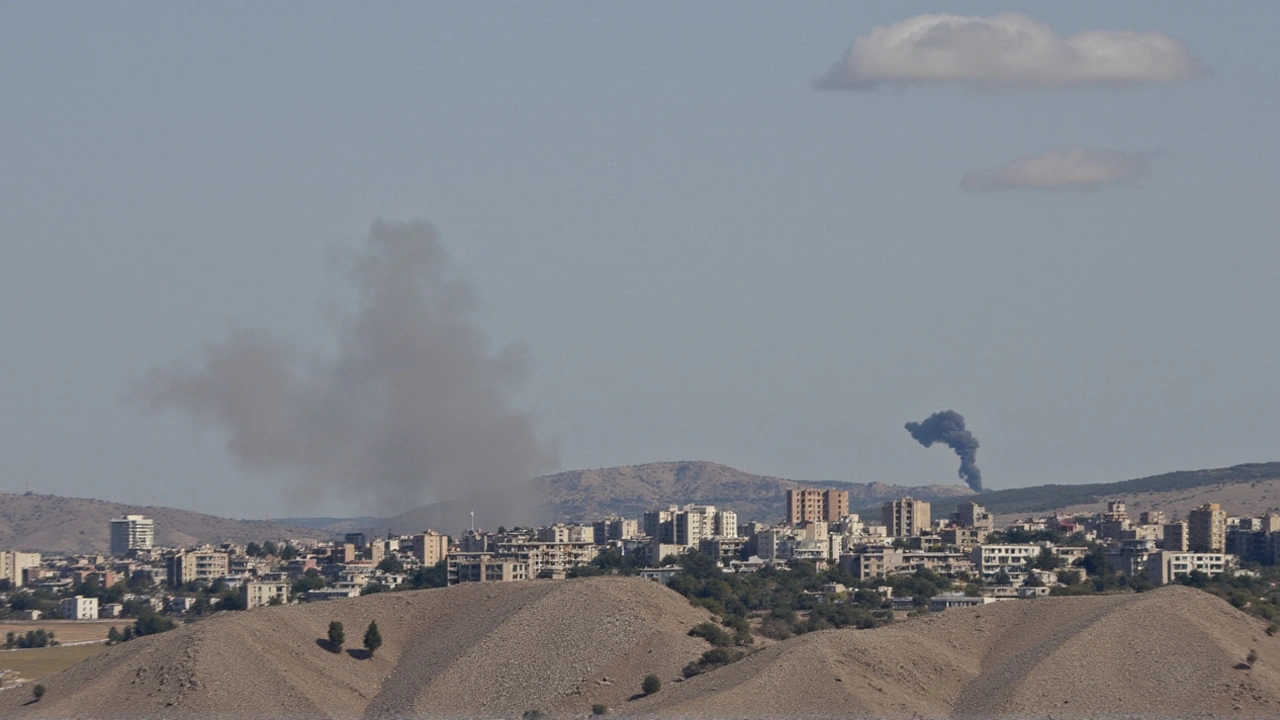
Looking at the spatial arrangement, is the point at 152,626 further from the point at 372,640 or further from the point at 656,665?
the point at 656,665

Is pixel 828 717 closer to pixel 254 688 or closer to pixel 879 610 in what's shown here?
pixel 254 688

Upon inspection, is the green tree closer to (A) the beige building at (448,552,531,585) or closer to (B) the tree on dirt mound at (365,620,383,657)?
(A) the beige building at (448,552,531,585)

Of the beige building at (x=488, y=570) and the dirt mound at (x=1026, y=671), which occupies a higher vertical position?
the beige building at (x=488, y=570)

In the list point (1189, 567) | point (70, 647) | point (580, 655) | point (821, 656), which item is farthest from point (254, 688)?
point (1189, 567)

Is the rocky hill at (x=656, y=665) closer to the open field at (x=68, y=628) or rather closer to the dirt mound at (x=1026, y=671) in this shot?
the dirt mound at (x=1026, y=671)

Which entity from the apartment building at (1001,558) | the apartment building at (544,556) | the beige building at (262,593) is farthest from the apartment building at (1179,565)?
the beige building at (262,593)

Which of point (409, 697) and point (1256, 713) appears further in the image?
point (409, 697)
